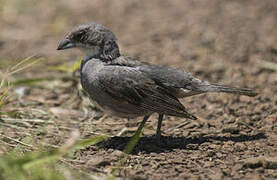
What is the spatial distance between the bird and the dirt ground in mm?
421

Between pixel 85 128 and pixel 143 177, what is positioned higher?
pixel 85 128

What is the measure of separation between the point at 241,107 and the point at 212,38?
2712mm

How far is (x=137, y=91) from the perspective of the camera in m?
4.55

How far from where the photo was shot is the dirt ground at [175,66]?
163 inches

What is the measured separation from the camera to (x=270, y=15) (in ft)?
29.5

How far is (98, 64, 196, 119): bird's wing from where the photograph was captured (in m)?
4.52

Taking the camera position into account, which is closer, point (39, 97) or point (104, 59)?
point (104, 59)

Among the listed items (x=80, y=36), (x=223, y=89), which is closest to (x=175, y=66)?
(x=223, y=89)

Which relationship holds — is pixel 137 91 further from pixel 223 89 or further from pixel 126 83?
pixel 223 89

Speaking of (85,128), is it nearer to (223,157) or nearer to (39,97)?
(39,97)

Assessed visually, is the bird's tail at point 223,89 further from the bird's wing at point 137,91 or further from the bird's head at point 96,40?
the bird's head at point 96,40

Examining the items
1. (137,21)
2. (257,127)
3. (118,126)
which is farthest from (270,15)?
(118,126)

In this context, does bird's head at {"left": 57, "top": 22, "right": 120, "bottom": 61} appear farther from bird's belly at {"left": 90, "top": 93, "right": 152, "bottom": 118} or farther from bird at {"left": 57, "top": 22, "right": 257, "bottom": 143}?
bird's belly at {"left": 90, "top": 93, "right": 152, "bottom": 118}

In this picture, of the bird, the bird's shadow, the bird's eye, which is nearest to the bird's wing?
the bird
